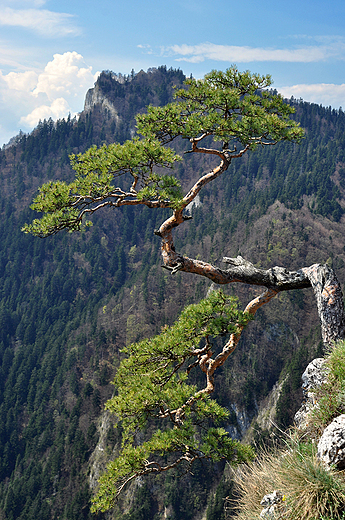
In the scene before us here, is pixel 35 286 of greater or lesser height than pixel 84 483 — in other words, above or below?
above

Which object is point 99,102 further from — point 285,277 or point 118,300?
point 285,277

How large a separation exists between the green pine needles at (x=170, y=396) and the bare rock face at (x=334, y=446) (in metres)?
2.61

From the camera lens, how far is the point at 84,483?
2670 inches

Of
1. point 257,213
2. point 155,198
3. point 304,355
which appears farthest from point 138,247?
point 155,198

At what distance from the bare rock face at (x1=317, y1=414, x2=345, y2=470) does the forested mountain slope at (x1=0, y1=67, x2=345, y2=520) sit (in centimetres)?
4927

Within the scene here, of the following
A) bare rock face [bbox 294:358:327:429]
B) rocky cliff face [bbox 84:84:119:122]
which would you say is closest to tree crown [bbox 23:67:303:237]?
bare rock face [bbox 294:358:327:429]

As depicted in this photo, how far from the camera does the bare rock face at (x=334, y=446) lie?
15.7 ft

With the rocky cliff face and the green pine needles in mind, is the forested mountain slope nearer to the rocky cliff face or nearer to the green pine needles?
the rocky cliff face

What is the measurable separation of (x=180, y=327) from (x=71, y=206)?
3.26 meters

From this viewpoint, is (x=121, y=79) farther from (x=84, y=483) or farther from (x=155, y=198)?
(x=155, y=198)

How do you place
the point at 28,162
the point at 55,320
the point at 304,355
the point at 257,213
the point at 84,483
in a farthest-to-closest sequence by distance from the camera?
the point at 28,162 → the point at 55,320 → the point at 257,213 → the point at 84,483 → the point at 304,355

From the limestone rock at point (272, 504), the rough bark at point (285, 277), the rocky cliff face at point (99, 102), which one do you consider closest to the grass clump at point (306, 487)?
the limestone rock at point (272, 504)

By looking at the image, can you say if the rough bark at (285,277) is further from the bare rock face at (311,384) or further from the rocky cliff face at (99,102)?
the rocky cliff face at (99,102)

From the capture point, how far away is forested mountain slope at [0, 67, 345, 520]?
65938 millimetres
